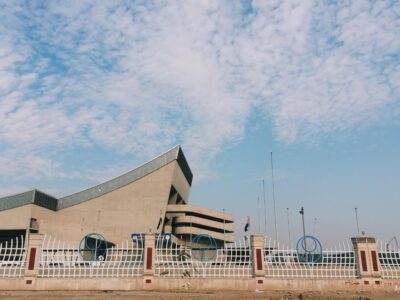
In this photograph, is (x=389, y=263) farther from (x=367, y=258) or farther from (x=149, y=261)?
Answer: (x=149, y=261)

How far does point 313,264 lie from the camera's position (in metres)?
17.9

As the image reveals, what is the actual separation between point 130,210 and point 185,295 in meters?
61.2

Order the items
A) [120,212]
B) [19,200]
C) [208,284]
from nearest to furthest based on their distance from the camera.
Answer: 1. [208,284]
2. [19,200]
3. [120,212]

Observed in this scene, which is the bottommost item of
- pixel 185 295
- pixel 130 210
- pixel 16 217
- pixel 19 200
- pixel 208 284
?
pixel 185 295

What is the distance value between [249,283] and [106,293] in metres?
6.58

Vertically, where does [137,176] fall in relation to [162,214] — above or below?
above

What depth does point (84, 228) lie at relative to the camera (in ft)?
243

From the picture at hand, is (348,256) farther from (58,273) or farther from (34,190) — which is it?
(34,190)

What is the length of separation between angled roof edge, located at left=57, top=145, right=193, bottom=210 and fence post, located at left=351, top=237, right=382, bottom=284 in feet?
202

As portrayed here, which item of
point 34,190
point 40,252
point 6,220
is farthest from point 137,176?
point 40,252

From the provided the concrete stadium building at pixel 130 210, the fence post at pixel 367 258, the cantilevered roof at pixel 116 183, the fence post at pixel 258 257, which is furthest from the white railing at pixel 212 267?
the cantilevered roof at pixel 116 183

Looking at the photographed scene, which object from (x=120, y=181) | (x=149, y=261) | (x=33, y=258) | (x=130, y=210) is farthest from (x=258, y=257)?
(x=120, y=181)

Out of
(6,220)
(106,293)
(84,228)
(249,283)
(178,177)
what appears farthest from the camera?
(178,177)

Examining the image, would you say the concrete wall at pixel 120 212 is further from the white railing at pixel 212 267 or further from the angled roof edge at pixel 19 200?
the white railing at pixel 212 267
